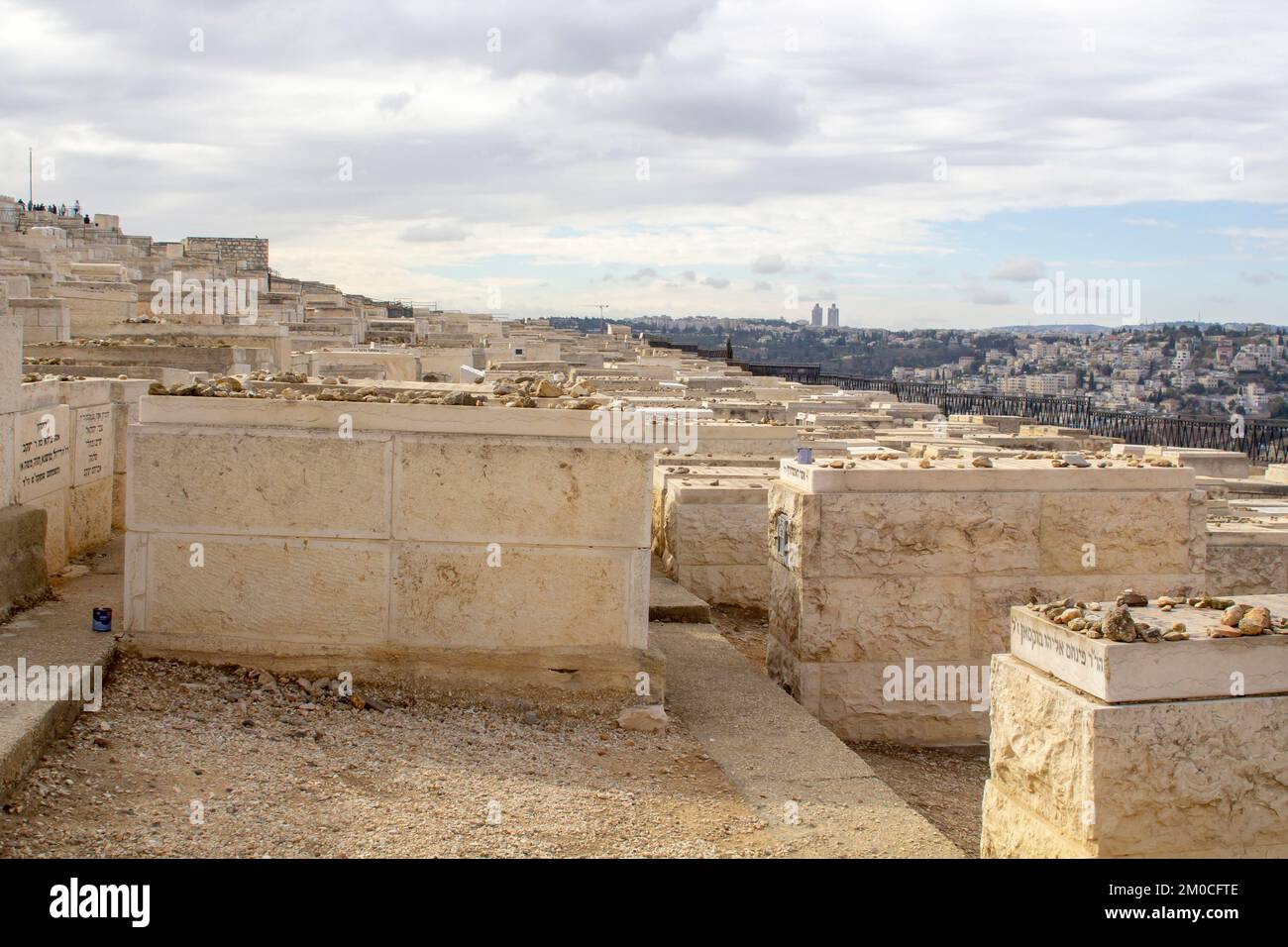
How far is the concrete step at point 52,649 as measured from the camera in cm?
437

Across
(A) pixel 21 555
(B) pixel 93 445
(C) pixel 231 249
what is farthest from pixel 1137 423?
(C) pixel 231 249

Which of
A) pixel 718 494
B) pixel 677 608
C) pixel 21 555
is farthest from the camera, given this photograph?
pixel 718 494

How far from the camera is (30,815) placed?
409 centimetres

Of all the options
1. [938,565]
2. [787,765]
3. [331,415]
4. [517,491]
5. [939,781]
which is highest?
[331,415]

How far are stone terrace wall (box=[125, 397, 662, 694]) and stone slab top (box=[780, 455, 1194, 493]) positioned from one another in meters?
1.31

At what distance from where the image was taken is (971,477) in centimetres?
692

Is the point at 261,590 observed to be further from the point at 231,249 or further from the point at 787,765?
the point at 231,249

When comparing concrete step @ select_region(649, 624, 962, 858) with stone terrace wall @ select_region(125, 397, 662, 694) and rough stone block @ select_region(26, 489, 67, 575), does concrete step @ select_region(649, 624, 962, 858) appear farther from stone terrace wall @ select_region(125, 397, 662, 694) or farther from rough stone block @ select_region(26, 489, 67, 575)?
rough stone block @ select_region(26, 489, 67, 575)

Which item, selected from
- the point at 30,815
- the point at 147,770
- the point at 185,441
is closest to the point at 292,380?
the point at 185,441

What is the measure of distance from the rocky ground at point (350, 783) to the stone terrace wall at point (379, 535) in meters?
0.25

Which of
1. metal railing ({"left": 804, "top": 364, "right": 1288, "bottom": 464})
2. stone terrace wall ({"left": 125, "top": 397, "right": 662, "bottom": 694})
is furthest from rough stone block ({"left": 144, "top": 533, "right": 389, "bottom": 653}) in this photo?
metal railing ({"left": 804, "top": 364, "right": 1288, "bottom": 464})

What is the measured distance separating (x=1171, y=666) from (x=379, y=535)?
3.51m

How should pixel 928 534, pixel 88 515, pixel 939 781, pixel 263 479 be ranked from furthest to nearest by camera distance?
1. pixel 88 515
2. pixel 928 534
3. pixel 939 781
4. pixel 263 479

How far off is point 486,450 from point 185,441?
4.64 ft
